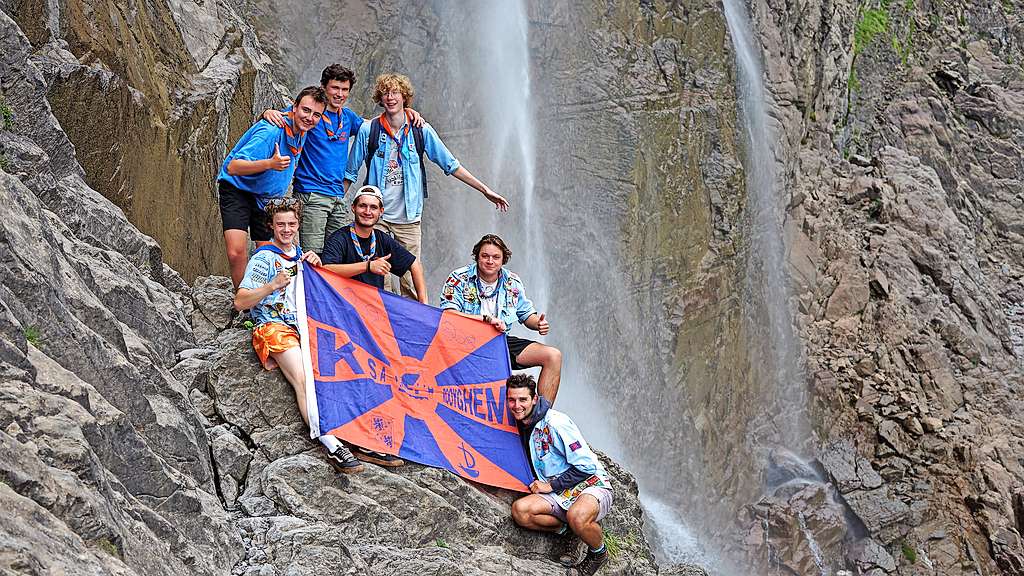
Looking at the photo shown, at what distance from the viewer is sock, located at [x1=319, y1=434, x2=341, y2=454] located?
19.7 ft

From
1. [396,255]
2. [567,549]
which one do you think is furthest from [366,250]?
[567,549]

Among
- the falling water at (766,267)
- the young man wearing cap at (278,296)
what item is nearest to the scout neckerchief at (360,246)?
the young man wearing cap at (278,296)

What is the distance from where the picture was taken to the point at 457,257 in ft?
55.2

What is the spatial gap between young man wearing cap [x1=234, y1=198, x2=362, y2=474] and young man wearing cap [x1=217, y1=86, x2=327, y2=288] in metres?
0.45

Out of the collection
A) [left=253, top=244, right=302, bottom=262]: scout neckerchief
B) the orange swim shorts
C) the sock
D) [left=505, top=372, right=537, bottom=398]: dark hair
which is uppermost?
[left=253, top=244, right=302, bottom=262]: scout neckerchief

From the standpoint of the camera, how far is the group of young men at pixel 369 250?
6.38 metres

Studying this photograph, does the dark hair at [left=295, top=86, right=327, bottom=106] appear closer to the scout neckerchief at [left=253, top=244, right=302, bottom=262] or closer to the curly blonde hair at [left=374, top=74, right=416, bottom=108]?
the curly blonde hair at [left=374, top=74, right=416, bottom=108]

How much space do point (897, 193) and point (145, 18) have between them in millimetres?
17086

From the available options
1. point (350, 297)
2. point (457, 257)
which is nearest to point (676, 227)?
point (457, 257)

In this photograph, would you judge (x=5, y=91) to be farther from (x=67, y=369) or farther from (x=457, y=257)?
(x=457, y=257)

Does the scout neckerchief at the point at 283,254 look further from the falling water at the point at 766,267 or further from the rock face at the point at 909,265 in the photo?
the falling water at the point at 766,267

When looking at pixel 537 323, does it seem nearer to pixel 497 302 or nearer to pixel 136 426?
pixel 497 302

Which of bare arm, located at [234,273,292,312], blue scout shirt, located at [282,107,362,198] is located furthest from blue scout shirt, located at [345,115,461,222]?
bare arm, located at [234,273,292,312]

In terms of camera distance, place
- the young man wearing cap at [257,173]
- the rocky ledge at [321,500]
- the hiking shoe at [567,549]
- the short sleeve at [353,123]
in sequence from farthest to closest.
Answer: the short sleeve at [353,123], the young man wearing cap at [257,173], the hiking shoe at [567,549], the rocky ledge at [321,500]
